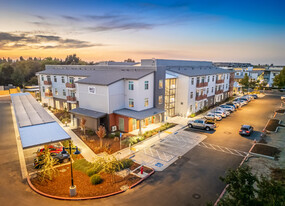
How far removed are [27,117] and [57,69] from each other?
26483mm

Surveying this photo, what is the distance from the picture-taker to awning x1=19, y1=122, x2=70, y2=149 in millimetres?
16734

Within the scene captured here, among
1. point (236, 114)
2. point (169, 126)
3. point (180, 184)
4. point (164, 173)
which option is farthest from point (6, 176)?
point (236, 114)

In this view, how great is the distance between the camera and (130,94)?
1133 inches

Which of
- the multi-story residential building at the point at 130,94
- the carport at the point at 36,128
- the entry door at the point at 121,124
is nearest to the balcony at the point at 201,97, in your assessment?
the multi-story residential building at the point at 130,94

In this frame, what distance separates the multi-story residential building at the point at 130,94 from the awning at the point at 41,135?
7.15m

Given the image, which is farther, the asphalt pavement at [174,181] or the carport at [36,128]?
the carport at [36,128]

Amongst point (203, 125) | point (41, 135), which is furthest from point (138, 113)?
point (41, 135)

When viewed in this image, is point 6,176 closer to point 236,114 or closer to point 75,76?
point 75,76

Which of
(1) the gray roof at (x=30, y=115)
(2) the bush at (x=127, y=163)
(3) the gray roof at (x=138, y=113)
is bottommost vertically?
(2) the bush at (x=127, y=163)

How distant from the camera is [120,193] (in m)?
14.5

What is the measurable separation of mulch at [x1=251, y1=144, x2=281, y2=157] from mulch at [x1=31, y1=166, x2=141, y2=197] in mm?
15349

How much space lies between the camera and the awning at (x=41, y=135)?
16734mm

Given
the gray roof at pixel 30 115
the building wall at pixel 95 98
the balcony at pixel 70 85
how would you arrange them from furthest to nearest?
1. the balcony at pixel 70 85
2. the building wall at pixel 95 98
3. the gray roof at pixel 30 115

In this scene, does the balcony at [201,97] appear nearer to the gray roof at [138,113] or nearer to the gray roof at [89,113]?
the gray roof at [138,113]
